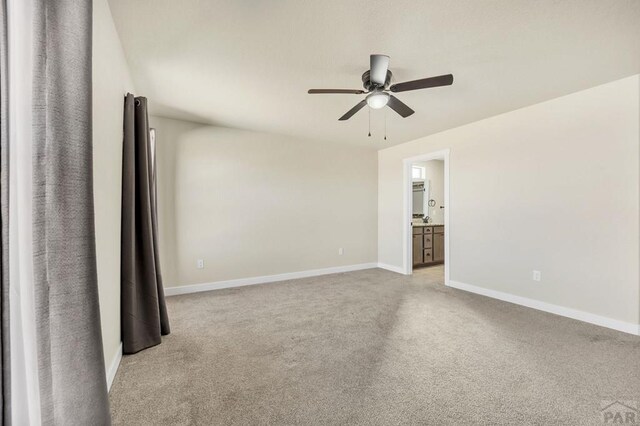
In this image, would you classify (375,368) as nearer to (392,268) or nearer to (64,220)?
(64,220)

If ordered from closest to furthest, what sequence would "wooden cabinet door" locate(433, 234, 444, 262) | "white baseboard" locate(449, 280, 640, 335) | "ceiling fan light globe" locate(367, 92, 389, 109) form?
"ceiling fan light globe" locate(367, 92, 389, 109)
"white baseboard" locate(449, 280, 640, 335)
"wooden cabinet door" locate(433, 234, 444, 262)

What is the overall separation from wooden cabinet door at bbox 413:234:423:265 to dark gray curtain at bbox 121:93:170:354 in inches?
177

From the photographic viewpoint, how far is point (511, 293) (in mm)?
3545

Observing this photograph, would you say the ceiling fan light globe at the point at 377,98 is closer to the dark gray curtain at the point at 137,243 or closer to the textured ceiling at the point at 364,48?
the textured ceiling at the point at 364,48

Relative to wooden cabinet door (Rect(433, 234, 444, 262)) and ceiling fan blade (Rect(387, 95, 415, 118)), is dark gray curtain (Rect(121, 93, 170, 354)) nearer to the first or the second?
ceiling fan blade (Rect(387, 95, 415, 118))

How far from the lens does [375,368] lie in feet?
6.71

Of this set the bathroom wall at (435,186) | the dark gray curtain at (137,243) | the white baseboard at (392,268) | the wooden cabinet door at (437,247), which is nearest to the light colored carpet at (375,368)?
the dark gray curtain at (137,243)

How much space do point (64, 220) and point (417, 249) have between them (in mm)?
5571

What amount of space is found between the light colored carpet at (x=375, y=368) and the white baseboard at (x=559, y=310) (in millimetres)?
125

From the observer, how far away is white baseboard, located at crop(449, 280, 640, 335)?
269 centimetres

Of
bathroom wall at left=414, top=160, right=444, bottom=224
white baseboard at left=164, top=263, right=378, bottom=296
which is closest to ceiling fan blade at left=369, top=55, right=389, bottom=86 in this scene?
white baseboard at left=164, top=263, right=378, bottom=296

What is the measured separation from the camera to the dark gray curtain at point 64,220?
75 cm

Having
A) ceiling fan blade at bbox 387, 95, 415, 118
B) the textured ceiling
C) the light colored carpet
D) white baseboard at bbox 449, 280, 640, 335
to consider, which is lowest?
the light colored carpet

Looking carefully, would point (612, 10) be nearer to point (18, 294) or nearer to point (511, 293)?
point (511, 293)
